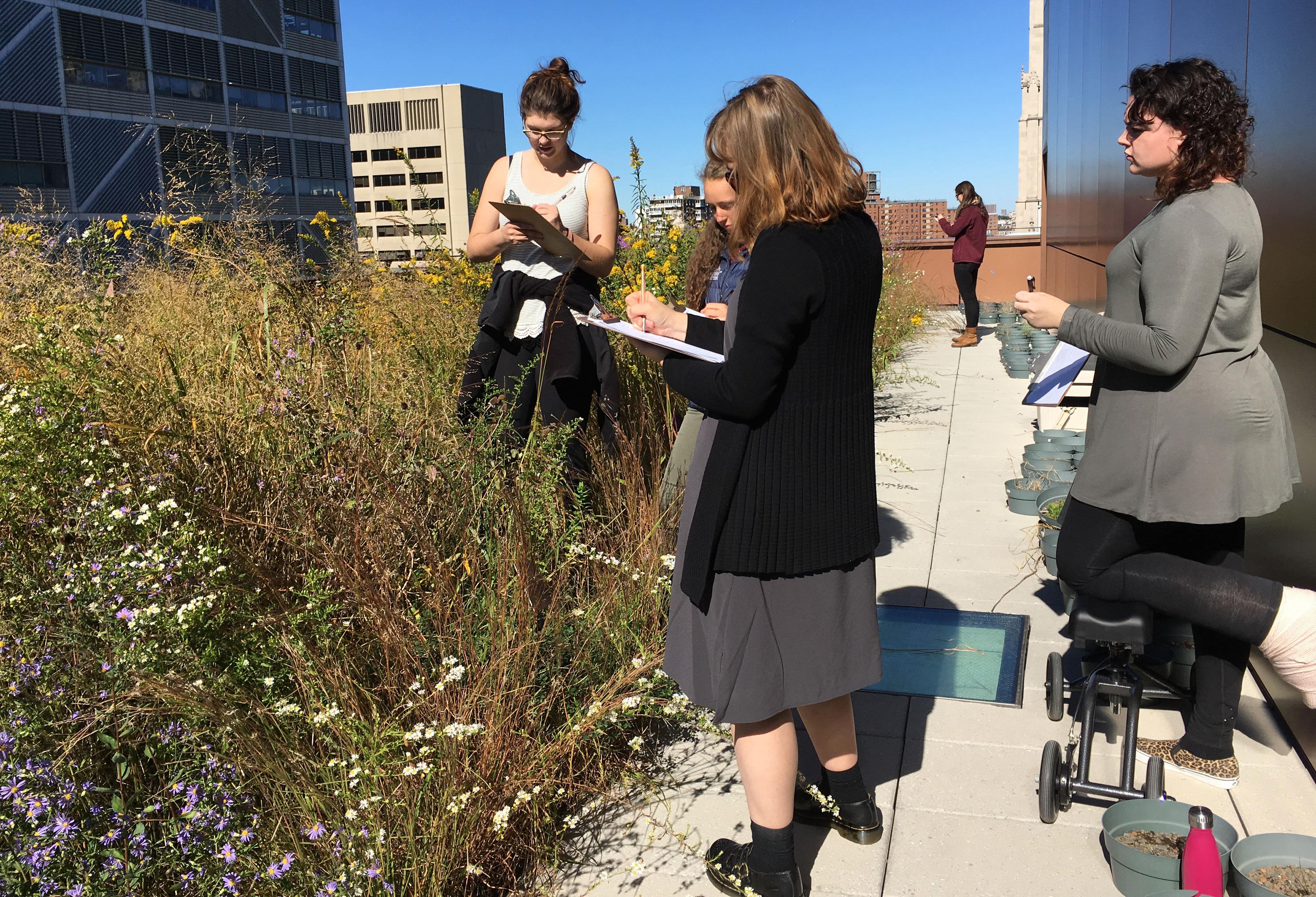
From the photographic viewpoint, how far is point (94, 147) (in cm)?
6359

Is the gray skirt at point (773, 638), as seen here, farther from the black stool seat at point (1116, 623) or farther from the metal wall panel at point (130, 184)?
the metal wall panel at point (130, 184)

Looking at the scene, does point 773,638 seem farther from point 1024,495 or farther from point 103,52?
point 103,52

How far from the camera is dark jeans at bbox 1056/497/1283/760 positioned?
2406 millimetres

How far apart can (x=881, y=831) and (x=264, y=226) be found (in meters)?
4.16

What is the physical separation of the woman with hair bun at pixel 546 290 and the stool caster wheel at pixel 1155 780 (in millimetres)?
2088

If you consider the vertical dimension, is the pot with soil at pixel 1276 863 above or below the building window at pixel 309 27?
below

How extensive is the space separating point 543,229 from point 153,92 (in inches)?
3069

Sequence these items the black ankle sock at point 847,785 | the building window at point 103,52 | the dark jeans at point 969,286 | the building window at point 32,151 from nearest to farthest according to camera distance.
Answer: the black ankle sock at point 847,785
the dark jeans at point 969,286
the building window at point 32,151
the building window at point 103,52

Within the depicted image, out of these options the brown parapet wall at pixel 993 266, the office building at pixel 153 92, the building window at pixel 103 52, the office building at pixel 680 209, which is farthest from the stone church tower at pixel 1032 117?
the building window at pixel 103 52

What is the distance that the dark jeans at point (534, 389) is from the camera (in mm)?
3613

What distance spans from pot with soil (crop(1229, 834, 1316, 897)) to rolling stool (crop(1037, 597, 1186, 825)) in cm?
24

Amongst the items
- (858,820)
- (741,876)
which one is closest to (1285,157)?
(858,820)

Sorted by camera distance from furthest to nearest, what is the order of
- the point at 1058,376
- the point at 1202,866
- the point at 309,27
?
the point at 309,27, the point at 1058,376, the point at 1202,866

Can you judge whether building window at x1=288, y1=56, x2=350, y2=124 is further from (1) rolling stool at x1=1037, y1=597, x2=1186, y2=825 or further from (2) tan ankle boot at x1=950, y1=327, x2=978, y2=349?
(1) rolling stool at x1=1037, y1=597, x2=1186, y2=825
